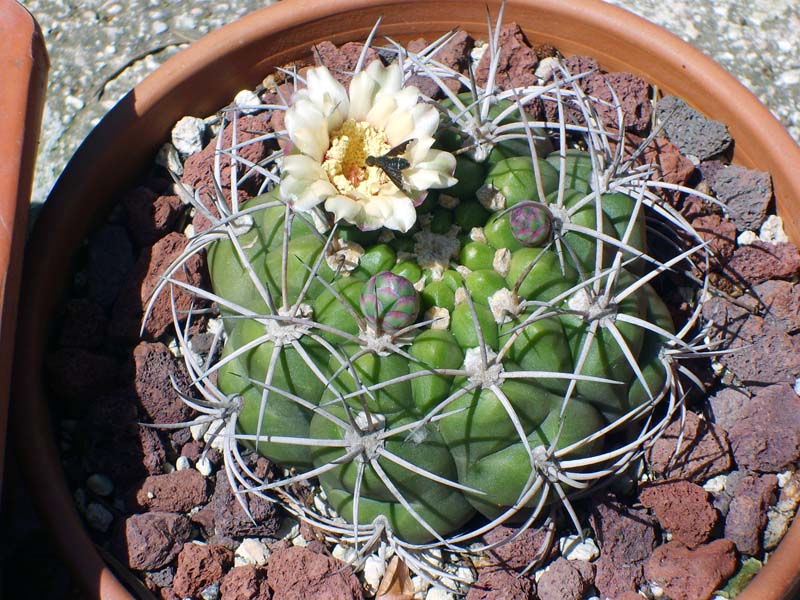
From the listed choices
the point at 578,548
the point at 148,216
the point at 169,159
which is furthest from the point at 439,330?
the point at 169,159

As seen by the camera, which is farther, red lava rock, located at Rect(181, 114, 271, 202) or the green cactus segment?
red lava rock, located at Rect(181, 114, 271, 202)

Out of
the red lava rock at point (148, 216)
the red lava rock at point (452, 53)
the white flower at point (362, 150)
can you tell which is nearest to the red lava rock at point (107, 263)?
the red lava rock at point (148, 216)

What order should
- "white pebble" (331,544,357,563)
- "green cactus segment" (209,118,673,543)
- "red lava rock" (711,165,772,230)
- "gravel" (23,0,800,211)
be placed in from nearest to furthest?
"green cactus segment" (209,118,673,543) → "white pebble" (331,544,357,563) → "red lava rock" (711,165,772,230) → "gravel" (23,0,800,211)

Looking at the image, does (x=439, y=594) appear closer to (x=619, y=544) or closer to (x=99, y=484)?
(x=619, y=544)

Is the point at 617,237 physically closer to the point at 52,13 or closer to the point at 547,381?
the point at 547,381

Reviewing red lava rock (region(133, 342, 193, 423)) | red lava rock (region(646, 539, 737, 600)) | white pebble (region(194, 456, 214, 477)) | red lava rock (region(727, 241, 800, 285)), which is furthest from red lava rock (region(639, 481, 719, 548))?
red lava rock (region(133, 342, 193, 423))

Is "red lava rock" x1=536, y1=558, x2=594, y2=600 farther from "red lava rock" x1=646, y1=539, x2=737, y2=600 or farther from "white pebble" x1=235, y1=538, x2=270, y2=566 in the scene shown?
"white pebble" x1=235, y1=538, x2=270, y2=566
